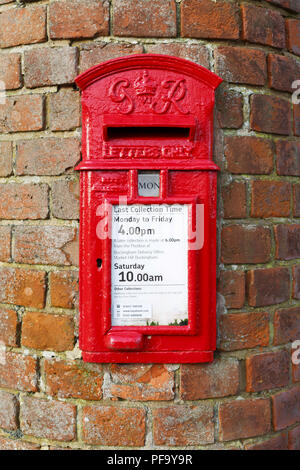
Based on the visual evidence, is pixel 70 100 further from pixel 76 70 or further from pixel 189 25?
pixel 189 25

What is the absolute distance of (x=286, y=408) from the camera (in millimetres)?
1337

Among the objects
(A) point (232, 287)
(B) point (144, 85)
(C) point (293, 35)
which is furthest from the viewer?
(C) point (293, 35)

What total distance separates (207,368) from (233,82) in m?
0.92

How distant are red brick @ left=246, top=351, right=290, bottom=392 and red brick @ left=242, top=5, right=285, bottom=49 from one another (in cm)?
104

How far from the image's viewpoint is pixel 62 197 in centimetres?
124

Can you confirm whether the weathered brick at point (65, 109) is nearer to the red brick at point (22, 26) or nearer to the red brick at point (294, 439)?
the red brick at point (22, 26)

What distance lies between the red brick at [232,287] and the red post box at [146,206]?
9 cm

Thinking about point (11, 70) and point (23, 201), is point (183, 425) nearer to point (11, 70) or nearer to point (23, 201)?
point (23, 201)

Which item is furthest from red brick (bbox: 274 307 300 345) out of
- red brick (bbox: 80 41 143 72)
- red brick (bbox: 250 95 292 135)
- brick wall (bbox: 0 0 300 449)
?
red brick (bbox: 80 41 143 72)

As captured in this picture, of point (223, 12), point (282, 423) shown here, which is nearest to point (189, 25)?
point (223, 12)

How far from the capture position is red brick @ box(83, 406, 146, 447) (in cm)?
121

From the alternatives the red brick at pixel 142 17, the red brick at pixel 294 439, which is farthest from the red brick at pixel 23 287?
the red brick at pixel 294 439

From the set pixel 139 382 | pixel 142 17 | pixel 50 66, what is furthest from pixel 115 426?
pixel 142 17

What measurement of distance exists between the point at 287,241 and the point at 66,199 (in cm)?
76
